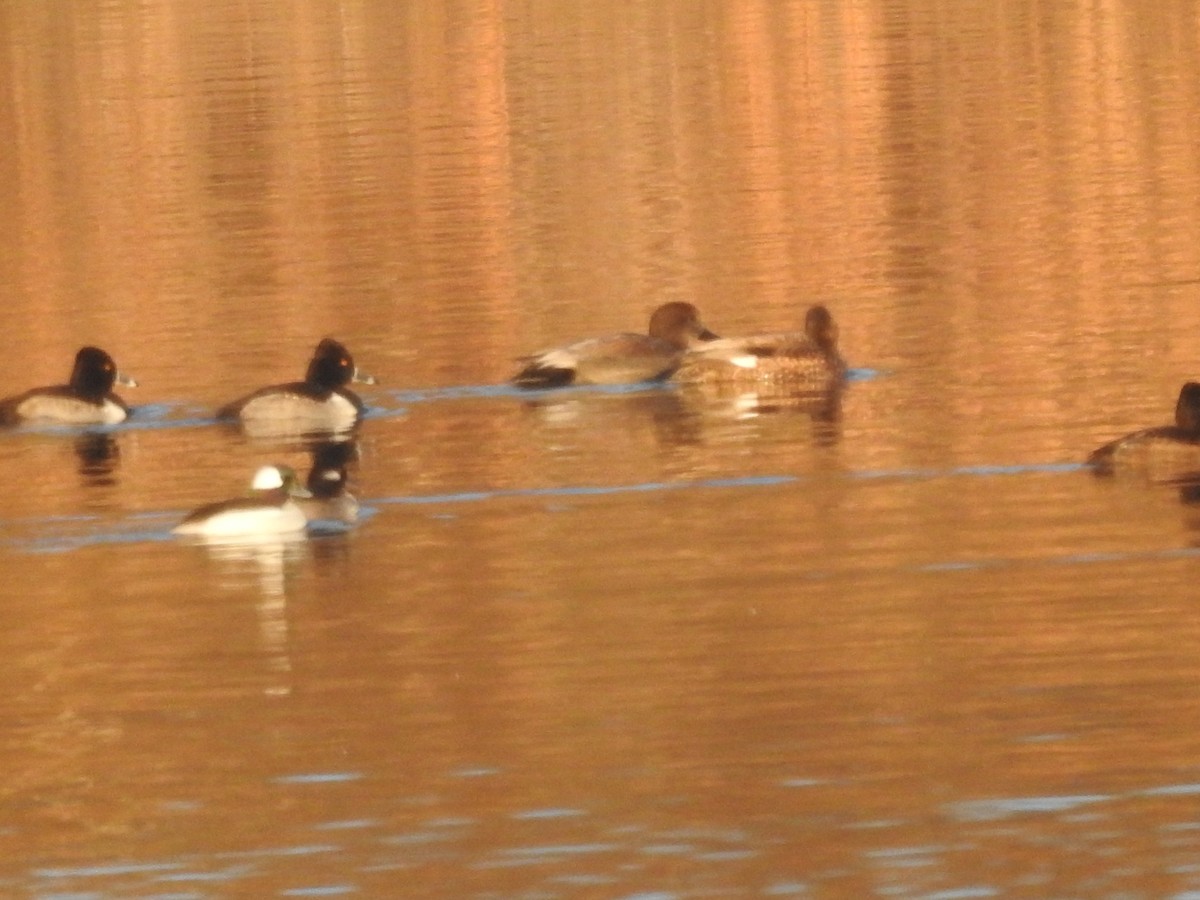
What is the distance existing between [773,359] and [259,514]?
6.13m

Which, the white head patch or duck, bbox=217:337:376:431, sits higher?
duck, bbox=217:337:376:431

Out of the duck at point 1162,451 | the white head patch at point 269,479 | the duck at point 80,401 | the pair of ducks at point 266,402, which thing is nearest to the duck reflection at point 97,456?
the duck at point 80,401

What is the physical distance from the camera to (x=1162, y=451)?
18.6 meters

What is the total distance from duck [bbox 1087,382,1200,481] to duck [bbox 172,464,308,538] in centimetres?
472

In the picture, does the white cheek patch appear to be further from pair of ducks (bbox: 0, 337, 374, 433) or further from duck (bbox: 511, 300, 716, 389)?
pair of ducks (bbox: 0, 337, 374, 433)

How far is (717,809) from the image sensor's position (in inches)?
475

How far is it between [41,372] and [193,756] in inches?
518

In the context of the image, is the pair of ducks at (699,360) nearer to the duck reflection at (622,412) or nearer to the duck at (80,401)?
the duck reflection at (622,412)

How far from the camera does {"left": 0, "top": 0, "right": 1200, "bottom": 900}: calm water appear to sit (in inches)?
467

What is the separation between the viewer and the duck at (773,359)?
22844 mm

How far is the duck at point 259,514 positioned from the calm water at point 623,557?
0.17m

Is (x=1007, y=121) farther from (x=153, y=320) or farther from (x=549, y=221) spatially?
(x=153, y=320)

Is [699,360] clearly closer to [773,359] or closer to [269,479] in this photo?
[773,359]

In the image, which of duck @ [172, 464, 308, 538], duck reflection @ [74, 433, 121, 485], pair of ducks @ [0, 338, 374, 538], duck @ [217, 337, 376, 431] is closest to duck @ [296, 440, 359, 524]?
duck @ [172, 464, 308, 538]
